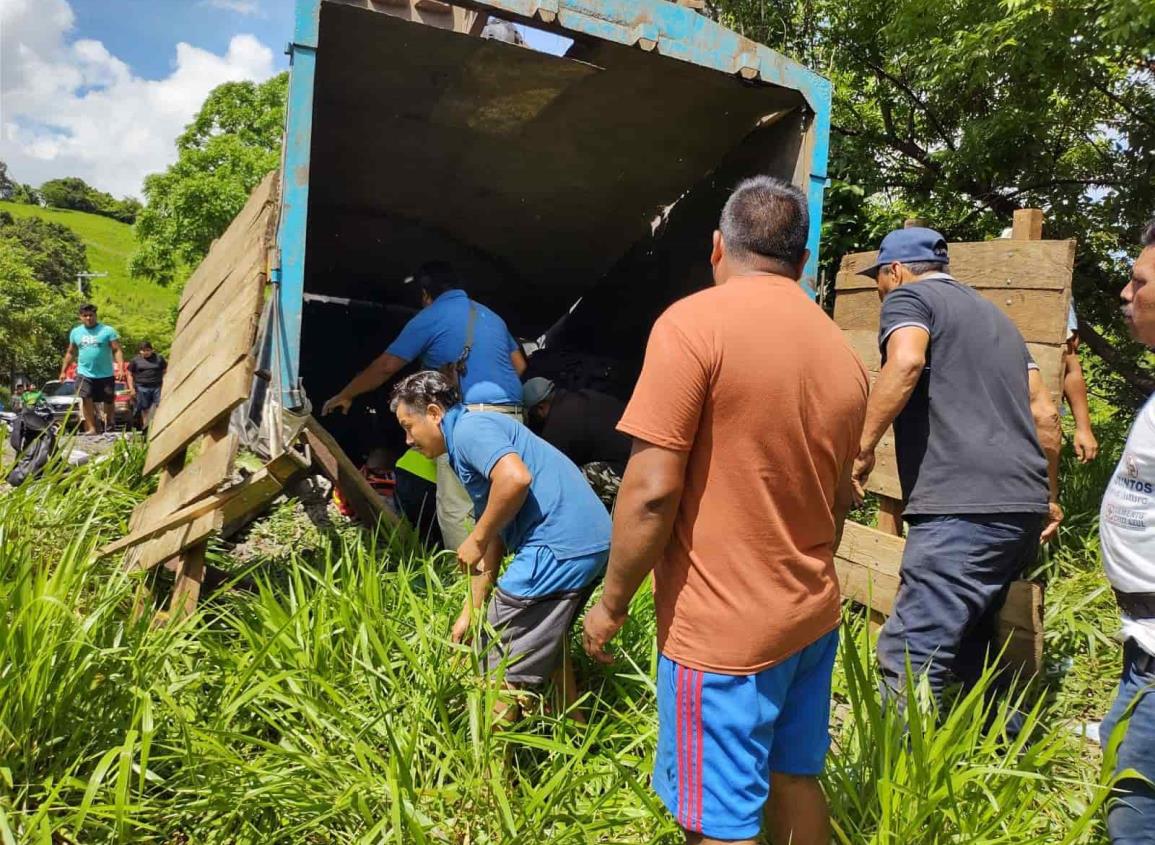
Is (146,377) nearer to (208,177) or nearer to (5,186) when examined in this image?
(208,177)

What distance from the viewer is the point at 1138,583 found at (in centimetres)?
185

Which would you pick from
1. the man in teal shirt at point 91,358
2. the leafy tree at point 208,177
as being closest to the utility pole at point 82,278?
the leafy tree at point 208,177

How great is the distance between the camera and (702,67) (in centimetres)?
425

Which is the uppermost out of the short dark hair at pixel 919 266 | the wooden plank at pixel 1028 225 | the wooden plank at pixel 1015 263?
the wooden plank at pixel 1028 225

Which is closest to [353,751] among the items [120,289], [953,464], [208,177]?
[953,464]

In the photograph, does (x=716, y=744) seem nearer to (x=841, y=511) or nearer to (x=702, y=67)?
(x=841, y=511)

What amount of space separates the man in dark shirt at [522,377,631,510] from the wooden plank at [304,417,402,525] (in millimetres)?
1419

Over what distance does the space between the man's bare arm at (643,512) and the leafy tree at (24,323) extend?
3967 cm

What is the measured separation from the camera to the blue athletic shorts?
5.93 ft

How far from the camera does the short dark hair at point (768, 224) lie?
1.92 m

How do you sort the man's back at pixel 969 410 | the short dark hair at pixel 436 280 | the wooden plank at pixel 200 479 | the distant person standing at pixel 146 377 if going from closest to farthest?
the man's back at pixel 969 410
the wooden plank at pixel 200 479
the short dark hair at pixel 436 280
the distant person standing at pixel 146 377

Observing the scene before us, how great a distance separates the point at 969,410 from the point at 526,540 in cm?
156

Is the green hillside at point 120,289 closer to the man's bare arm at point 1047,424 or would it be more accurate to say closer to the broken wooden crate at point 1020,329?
the broken wooden crate at point 1020,329

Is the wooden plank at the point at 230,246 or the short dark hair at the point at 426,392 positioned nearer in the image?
the short dark hair at the point at 426,392
